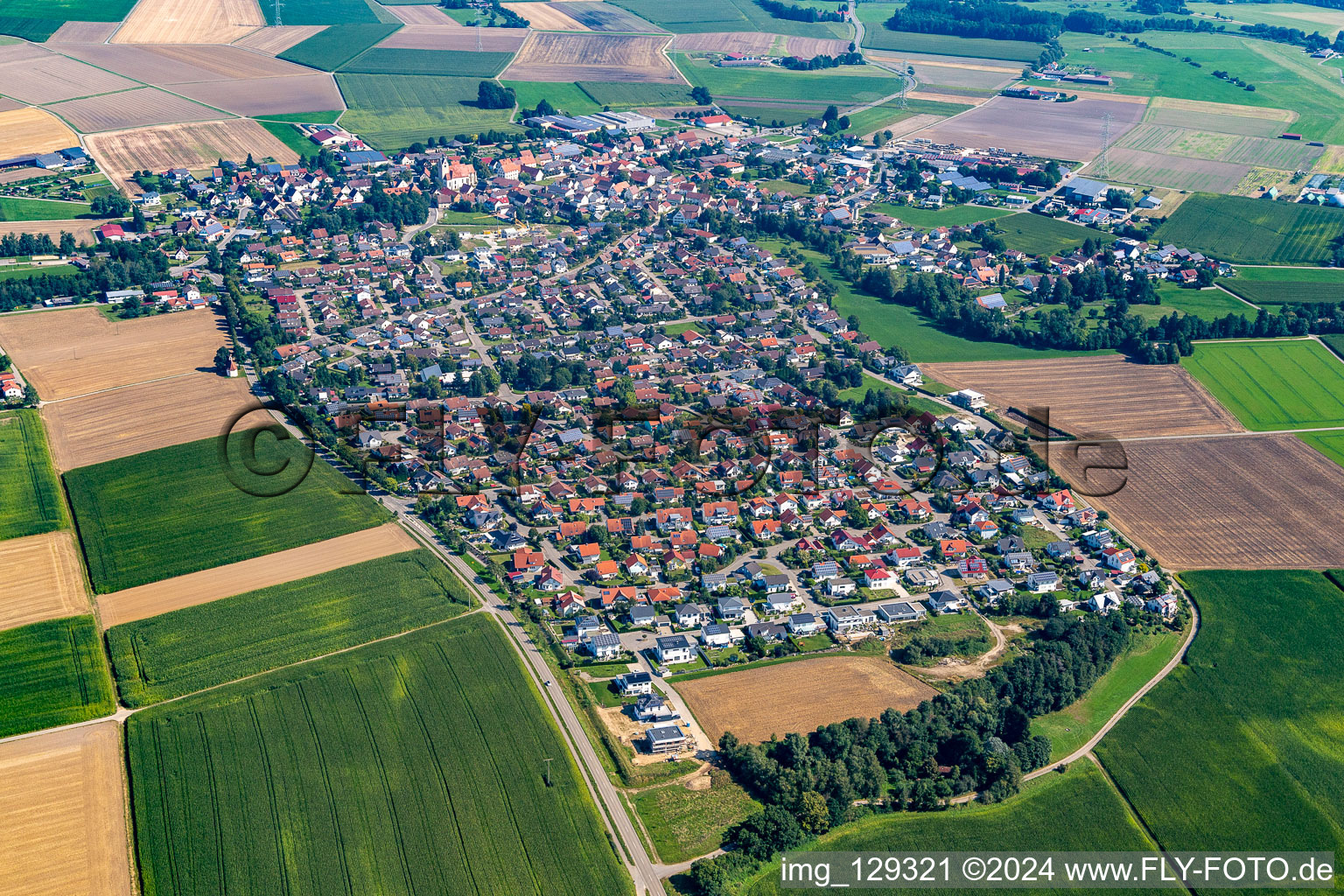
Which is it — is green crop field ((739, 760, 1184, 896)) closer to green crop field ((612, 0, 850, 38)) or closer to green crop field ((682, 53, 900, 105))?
green crop field ((682, 53, 900, 105))

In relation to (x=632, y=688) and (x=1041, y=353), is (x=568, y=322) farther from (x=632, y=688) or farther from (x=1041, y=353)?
(x=632, y=688)

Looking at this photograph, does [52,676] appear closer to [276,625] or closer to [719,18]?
[276,625]

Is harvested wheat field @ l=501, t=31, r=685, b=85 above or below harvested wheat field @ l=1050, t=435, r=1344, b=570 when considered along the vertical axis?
above

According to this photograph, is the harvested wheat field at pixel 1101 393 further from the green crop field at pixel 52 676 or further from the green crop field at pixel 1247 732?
the green crop field at pixel 52 676

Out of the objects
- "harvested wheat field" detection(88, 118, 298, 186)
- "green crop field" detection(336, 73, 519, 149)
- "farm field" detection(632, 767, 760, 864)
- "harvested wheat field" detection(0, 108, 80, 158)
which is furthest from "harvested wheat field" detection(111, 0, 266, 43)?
"farm field" detection(632, 767, 760, 864)

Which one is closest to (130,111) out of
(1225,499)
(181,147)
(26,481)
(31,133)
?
(31,133)
